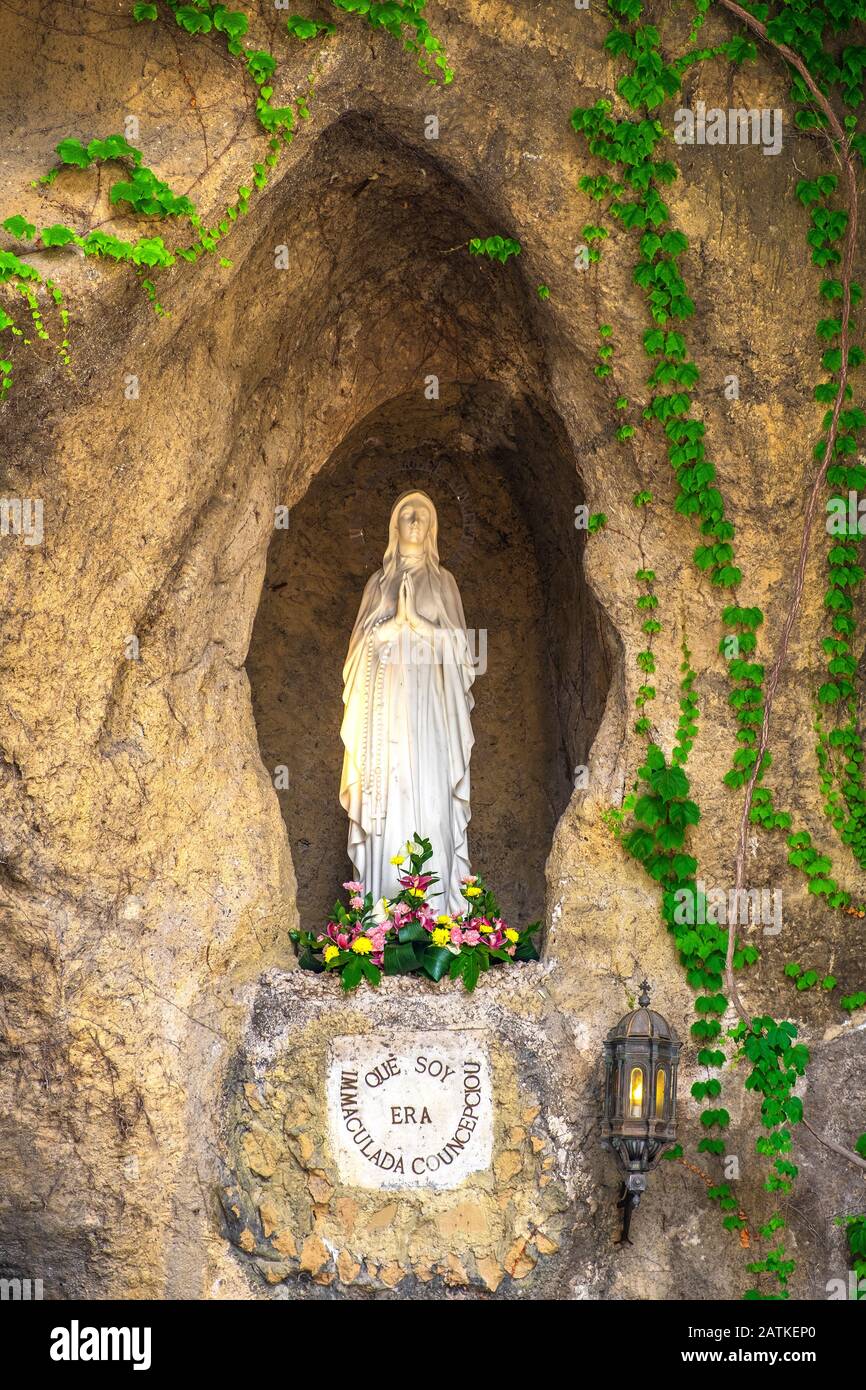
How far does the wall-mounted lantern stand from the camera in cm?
684

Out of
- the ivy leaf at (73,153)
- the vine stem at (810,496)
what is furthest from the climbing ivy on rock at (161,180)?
the vine stem at (810,496)

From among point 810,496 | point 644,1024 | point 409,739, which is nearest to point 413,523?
point 409,739

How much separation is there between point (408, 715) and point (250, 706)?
0.71 m

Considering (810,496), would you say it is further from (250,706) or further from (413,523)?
(250,706)

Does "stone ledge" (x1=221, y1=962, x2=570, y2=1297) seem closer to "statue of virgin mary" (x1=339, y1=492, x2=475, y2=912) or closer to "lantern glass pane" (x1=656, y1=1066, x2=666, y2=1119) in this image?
"lantern glass pane" (x1=656, y1=1066, x2=666, y2=1119)

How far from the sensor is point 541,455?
866cm

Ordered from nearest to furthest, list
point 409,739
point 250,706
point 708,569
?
point 708,569
point 250,706
point 409,739

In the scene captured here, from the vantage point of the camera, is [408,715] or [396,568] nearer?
[408,715]

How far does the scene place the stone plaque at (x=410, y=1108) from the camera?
7.16m

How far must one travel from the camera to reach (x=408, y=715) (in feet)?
26.8

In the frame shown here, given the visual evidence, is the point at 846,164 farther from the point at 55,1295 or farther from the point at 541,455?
the point at 55,1295

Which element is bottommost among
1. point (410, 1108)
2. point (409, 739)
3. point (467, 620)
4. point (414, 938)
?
point (410, 1108)

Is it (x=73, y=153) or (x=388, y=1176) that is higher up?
(x=73, y=153)

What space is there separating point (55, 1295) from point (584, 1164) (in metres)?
2.12
